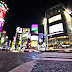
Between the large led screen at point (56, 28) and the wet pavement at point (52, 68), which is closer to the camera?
the wet pavement at point (52, 68)

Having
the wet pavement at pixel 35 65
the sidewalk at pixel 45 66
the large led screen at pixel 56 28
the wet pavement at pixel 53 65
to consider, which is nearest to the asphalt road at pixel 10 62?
the wet pavement at pixel 35 65

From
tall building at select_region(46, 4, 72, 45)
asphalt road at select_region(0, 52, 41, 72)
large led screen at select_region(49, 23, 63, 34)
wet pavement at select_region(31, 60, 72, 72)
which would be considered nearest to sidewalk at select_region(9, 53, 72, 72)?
wet pavement at select_region(31, 60, 72, 72)

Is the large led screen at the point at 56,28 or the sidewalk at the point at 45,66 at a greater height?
the large led screen at the point at 56,28

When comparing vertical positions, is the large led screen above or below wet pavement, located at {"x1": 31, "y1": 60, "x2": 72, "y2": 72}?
above

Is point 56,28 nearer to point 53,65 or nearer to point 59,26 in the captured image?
point 59,26

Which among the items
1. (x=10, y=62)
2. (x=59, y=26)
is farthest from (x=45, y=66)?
(x=59, y=26)

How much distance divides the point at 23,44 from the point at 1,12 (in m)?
15.4

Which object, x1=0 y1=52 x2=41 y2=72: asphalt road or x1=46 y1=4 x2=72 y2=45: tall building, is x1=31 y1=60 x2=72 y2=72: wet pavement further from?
x1=46 y1=4 x2=72 y2=45: tall building

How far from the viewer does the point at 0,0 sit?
66.3ft

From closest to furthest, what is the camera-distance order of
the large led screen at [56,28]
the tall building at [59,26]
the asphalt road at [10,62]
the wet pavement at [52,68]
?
the wet pavement at [52,68] → the asphalt road at [10,62] → the tall building at [59,26] → the large led screen at [56,28]

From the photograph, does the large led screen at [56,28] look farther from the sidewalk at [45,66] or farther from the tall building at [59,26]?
the sidewalk at [45,66]

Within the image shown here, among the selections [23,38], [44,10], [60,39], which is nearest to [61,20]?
[60,39]

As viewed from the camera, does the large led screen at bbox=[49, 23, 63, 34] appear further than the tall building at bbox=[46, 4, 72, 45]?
Yes

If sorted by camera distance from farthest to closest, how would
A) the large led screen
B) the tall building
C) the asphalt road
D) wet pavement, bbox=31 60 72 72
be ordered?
1. the large led screen
2. the tall building
3. the asphalt road
4. wet pavement, bbox=31 60 72 72
